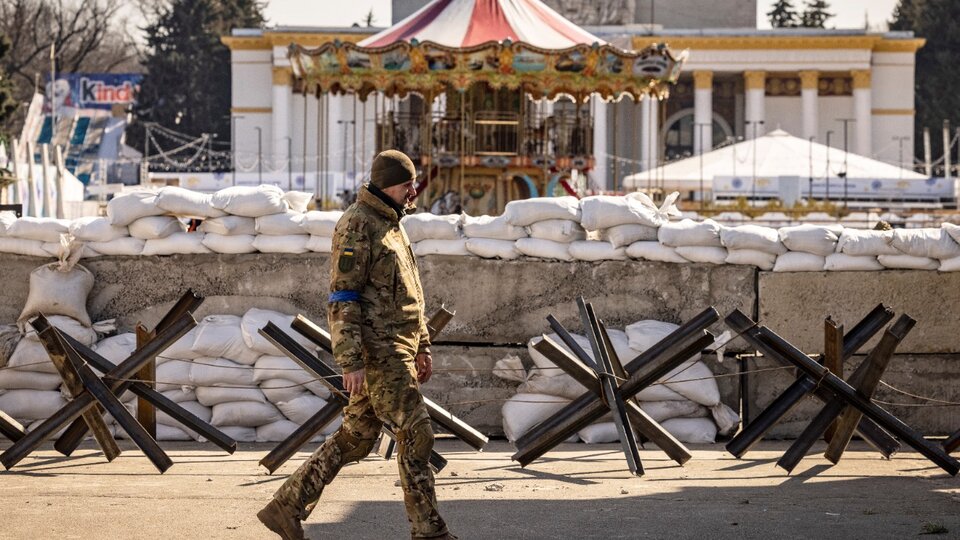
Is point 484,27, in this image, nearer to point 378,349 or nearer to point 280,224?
point 280,224

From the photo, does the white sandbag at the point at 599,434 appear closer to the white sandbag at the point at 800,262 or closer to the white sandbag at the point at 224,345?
the white sandbag at the point at 800,262

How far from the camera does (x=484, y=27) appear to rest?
77.5 ft

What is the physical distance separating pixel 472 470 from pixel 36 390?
300 cm

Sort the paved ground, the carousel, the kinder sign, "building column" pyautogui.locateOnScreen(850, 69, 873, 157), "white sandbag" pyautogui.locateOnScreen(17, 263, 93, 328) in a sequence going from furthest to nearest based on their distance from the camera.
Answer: "building column" pyautogui.locateOnScreen(850, 69, 873, 157) → the kinder sign → the carousel → "white sandbag" pyautogui.locateOnScreen(17, 263, 93, 328) → the paved ground

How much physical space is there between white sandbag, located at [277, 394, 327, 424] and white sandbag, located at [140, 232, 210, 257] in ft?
4.02

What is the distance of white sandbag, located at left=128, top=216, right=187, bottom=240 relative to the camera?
35.7 ft

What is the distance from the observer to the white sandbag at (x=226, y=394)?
34.2ft

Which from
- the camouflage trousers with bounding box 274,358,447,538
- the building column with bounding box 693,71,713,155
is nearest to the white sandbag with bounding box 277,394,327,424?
the camouflage trousers with bounding box 274,358,447,538

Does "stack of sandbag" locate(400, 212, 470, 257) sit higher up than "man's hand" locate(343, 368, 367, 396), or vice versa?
"stack of sandbag" locate(400, 212, 470, 257)

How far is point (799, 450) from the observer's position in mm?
8852

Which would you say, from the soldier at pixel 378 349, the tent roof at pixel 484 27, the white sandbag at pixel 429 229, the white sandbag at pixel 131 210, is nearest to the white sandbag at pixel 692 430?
the white sandbag at pixel 429 229

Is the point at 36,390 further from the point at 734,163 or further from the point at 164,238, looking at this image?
the point at 734,163

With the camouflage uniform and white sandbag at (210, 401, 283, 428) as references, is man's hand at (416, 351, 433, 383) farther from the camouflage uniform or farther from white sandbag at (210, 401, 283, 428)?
white sandbag at (210, 401, 283, 428)

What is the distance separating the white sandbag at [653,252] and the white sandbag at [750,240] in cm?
30
